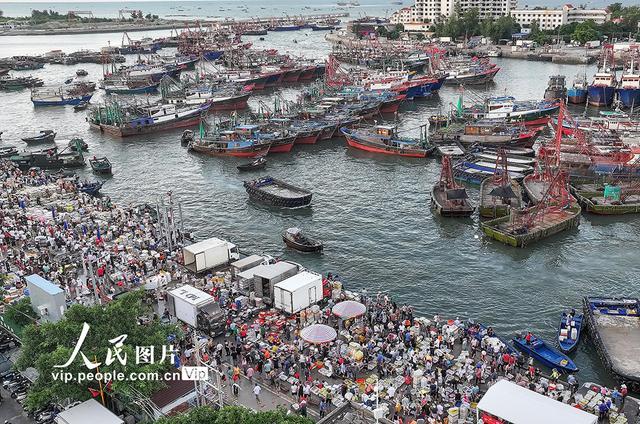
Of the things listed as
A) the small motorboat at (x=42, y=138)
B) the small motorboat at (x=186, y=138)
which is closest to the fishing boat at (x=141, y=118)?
the small motorboat at (x=42, y=138)

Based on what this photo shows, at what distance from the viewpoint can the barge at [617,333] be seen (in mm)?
34594

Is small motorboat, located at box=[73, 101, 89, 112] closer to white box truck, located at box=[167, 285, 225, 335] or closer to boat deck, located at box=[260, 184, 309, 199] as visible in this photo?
boat deck, located at box=[260, 184, 309, 199]

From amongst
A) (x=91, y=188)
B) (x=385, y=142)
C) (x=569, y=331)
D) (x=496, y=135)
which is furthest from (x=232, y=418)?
(x=496, y=135)

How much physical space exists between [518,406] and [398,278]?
20.9 m

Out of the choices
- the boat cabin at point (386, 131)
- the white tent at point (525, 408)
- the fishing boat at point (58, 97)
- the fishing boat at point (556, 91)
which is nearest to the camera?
the white tent at point (525, 408)

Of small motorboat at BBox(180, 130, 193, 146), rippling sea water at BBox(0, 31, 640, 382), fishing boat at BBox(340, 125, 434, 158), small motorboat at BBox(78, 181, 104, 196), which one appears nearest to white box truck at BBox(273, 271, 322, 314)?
rippling sea water at BBox(0, 31, 640, 382)

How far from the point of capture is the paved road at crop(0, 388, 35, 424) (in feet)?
96.9

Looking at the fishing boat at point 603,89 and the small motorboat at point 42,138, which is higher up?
the fishing boat at point 603,89

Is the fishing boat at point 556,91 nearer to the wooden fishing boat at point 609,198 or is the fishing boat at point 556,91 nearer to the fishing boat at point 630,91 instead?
the fishing boat at point 630,91

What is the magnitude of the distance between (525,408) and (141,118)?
8467 centimetres

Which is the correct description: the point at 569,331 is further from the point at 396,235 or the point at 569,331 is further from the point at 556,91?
the point at 556,91

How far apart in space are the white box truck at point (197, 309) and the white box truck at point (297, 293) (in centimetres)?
402

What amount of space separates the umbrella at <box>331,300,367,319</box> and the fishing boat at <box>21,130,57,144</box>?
233ft

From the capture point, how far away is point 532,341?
3712 centimetres
